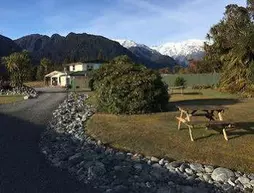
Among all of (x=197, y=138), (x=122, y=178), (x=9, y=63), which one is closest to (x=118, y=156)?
(x=122, y=178)

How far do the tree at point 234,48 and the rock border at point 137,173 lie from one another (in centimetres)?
1976

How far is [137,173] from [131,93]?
944 cm

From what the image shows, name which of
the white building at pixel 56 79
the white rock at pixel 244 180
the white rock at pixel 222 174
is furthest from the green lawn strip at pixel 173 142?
the white building at pixel 56 79

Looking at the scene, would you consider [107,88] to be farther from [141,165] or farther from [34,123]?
[141,165]

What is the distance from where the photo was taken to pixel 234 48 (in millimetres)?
34219

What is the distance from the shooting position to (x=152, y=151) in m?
11.5

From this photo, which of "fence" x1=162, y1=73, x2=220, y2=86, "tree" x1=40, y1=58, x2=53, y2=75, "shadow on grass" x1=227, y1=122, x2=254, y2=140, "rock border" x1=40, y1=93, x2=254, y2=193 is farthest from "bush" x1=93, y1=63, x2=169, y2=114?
"tree" x1=40, y1=58, x2=53, y2=75

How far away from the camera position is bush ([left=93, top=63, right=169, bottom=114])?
18.8m

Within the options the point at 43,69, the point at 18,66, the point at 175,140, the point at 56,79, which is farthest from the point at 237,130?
the point at 43,69

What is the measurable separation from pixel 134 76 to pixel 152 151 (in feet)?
27.3

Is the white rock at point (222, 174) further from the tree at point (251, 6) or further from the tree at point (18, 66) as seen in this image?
the tree at point (18, 66)

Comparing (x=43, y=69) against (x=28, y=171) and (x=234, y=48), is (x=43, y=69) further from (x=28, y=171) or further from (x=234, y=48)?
(x=28, y=171)

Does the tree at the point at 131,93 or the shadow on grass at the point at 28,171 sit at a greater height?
the tree at the point at 131,93

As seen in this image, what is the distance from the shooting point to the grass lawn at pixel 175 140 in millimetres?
10758
